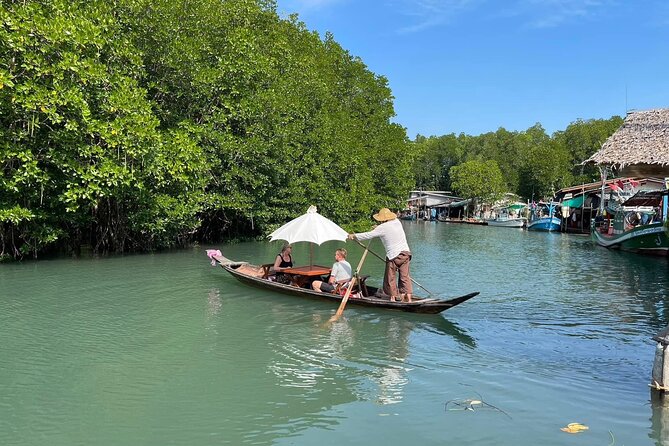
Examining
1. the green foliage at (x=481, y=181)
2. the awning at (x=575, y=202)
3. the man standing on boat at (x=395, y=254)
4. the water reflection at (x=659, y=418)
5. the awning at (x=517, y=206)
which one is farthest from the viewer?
the green foliage at (x=481, y=181)

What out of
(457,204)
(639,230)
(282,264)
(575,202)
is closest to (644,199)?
(639,230)

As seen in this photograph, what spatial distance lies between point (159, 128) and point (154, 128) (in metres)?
3.49

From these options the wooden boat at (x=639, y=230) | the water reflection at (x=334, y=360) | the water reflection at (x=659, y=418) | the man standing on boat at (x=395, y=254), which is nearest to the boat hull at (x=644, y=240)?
the wooden boat at (x=639, y=230)

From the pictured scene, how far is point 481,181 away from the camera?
6894 cm

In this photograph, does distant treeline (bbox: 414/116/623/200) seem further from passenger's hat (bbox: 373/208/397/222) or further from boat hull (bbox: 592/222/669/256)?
passenger's hat (bbox: 373/208/397/222)

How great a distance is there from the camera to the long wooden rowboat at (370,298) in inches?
375

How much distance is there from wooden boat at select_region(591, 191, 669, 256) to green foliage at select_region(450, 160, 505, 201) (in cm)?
3765

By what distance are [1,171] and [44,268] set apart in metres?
3.01

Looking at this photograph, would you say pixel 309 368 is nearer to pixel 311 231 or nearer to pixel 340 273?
pixel 340 273

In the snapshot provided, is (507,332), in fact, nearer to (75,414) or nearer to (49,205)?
(75,414)

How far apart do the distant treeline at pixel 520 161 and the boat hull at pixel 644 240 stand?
27.1 meters

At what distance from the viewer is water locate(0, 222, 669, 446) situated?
530cm

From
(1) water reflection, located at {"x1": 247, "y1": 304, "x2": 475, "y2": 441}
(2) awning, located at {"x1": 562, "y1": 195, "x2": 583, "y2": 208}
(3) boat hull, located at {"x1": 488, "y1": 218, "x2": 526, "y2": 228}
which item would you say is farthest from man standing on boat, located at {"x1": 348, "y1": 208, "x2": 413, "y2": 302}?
(3) boat hull, located at {"x1": 488, "y1": 218, "x2": 526, "y2": 228}

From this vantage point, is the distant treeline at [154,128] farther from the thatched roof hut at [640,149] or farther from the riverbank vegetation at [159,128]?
the thatched roof hut at [640,149]
